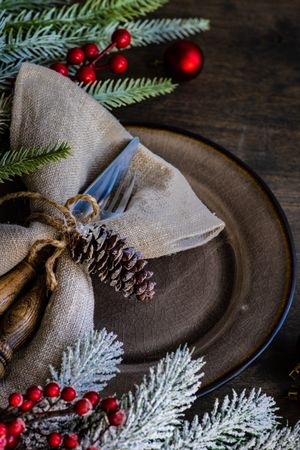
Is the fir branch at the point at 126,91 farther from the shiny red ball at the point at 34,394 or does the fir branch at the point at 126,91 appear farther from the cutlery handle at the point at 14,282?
the shiny red ball at the point at 34,394

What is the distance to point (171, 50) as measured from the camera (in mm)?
1008

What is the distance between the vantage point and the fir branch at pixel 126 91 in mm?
913

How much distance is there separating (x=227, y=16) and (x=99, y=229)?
0.51 meters

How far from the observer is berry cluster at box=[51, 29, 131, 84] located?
905 millimetres

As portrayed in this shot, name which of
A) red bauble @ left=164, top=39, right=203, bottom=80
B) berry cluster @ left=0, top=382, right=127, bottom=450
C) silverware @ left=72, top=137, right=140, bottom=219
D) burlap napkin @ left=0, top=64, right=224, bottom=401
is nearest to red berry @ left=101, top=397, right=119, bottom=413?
berry cluster @ left=0, top=382, right=127, bottom=450

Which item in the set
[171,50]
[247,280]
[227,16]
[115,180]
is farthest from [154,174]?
[227,16]

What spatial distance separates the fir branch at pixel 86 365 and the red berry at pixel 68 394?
0.05 meters

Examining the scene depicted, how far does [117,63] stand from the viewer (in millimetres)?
954

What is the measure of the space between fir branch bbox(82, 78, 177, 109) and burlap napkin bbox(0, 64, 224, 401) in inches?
3.3

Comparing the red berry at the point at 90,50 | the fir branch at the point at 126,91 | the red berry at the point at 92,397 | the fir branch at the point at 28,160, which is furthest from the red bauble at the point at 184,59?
the red berry at the point at 92,397

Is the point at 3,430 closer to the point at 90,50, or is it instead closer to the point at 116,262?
the point at 116,262

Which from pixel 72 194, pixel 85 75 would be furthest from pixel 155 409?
pixel 85 75

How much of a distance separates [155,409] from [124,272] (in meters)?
0.15

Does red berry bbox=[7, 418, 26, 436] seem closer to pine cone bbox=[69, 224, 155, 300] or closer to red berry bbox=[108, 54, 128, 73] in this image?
pine cone bbox=[69, 224, 155, 300]
